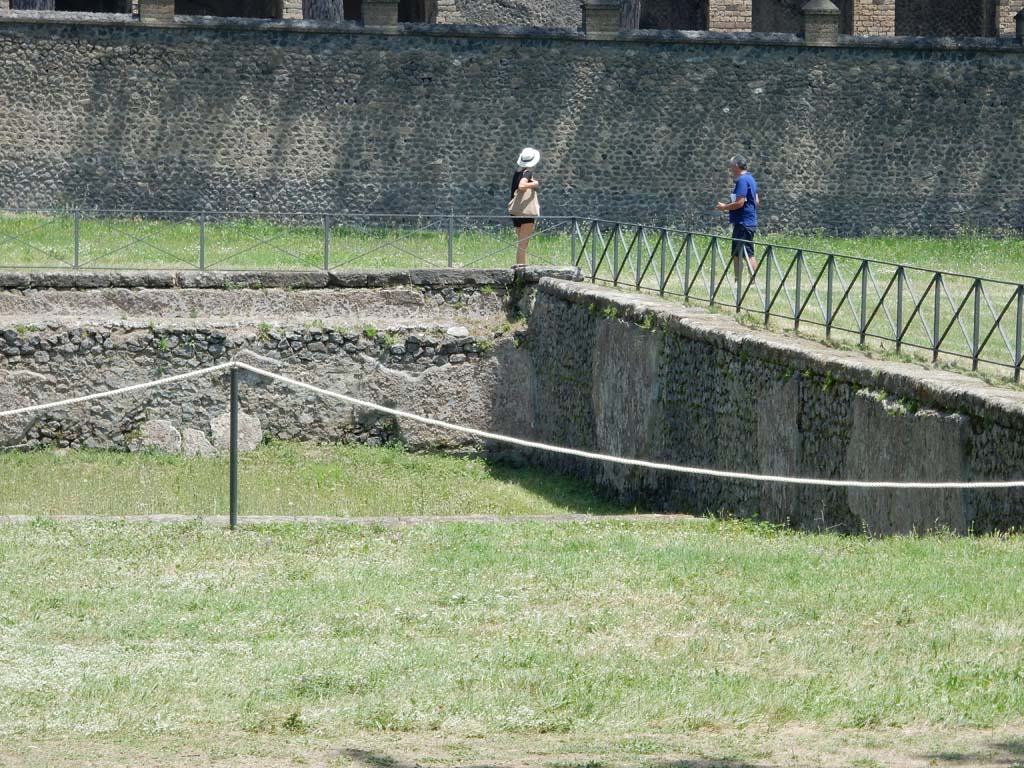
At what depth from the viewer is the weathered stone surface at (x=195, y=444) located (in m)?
16.0

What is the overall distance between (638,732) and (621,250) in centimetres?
1145

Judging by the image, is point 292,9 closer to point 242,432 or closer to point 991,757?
point 242,432

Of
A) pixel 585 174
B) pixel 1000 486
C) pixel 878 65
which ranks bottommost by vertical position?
pixel 1000 486

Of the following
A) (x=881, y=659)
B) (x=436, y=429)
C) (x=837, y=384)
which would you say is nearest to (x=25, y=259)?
(x=436, y=429)

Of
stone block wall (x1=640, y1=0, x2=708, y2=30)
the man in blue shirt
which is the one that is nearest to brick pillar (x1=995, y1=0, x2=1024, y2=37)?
stone block wall (x1=640, y1=0, x2=708, y2=30)

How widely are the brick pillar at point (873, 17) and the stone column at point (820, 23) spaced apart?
102 inches

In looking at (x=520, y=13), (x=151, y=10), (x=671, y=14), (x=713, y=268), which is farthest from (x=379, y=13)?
(x=713, y=268)

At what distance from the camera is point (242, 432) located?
16078 millimetres

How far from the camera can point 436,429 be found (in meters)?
16.5

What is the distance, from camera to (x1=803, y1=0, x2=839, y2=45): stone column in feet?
86.1

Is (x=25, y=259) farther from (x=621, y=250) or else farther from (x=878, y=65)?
(x=878, y=65)

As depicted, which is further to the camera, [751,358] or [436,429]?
[436,429]

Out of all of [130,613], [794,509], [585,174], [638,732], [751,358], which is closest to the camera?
[638,732]

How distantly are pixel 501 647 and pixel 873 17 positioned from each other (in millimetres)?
24805
